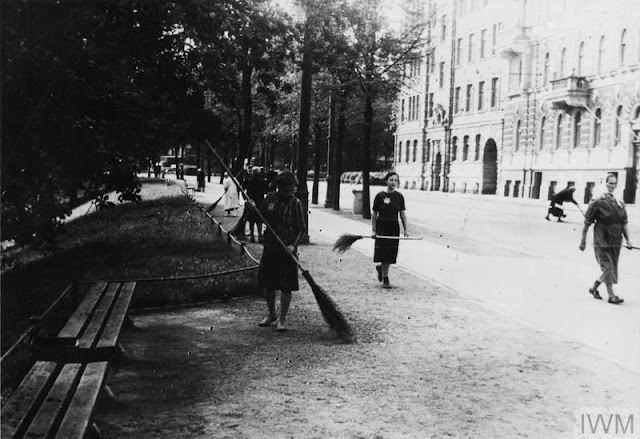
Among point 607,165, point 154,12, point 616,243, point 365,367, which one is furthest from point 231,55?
point 607,165

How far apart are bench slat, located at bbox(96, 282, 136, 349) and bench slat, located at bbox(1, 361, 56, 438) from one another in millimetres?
559

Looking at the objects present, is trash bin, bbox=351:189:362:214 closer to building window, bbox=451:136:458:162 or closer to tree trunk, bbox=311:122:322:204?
tree trunk, bbox=311:122:322:204

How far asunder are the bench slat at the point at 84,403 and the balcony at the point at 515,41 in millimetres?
44402

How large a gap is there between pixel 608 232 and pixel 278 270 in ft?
16.7

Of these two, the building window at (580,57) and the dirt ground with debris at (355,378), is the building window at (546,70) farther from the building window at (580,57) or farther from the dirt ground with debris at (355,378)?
the dirt ground with debris at (355,378)

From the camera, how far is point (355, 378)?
620 centimetres

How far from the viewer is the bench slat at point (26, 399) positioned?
383 cm

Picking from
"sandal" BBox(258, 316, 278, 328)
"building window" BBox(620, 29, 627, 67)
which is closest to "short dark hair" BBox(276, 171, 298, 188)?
"sandal" BBox(258, 316, 278, 328)

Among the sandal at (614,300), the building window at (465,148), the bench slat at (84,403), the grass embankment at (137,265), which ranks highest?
the building window at (465,148)

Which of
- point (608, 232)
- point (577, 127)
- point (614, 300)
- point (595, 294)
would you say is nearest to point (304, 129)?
point (608, 232)

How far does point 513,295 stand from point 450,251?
17.3 ft

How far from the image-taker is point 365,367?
6555mm

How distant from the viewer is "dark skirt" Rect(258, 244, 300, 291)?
806cm

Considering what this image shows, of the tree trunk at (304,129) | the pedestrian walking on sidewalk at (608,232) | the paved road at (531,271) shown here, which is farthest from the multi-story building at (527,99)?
the pedestrian walking on sidewalk at (608,232)
